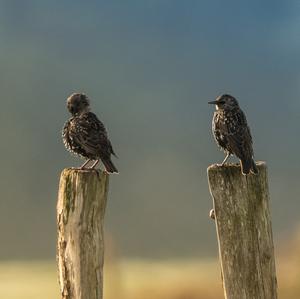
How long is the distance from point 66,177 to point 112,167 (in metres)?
1.55

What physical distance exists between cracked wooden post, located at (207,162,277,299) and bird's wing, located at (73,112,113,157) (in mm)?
2539

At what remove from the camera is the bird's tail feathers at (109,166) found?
6906 mm

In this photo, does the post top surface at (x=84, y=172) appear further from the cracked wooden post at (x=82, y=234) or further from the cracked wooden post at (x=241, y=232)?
the cracked wooden post at (x=241, y=232)

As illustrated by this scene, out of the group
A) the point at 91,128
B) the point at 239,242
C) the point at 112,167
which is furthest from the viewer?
the point at 91,128

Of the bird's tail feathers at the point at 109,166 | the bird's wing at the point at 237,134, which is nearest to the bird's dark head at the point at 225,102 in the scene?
the bird's wing at the point at 237,134

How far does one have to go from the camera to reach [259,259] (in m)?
5.04

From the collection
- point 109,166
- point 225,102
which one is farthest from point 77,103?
point 225,102

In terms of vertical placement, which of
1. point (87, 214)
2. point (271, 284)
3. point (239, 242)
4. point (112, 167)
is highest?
point (112, 167)

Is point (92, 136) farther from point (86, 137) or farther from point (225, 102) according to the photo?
point (225, 102)

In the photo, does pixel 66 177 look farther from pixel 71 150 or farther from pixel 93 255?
pixel 71 150

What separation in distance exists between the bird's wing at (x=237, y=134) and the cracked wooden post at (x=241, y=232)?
86.5 inches

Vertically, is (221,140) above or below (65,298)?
above

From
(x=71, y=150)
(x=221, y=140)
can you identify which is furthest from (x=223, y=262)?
(x=71, y=150)

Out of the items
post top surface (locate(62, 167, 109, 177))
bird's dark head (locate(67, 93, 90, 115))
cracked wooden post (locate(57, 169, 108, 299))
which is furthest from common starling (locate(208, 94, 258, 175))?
cracked wooden post (locate(57, 169, 108, 299))
